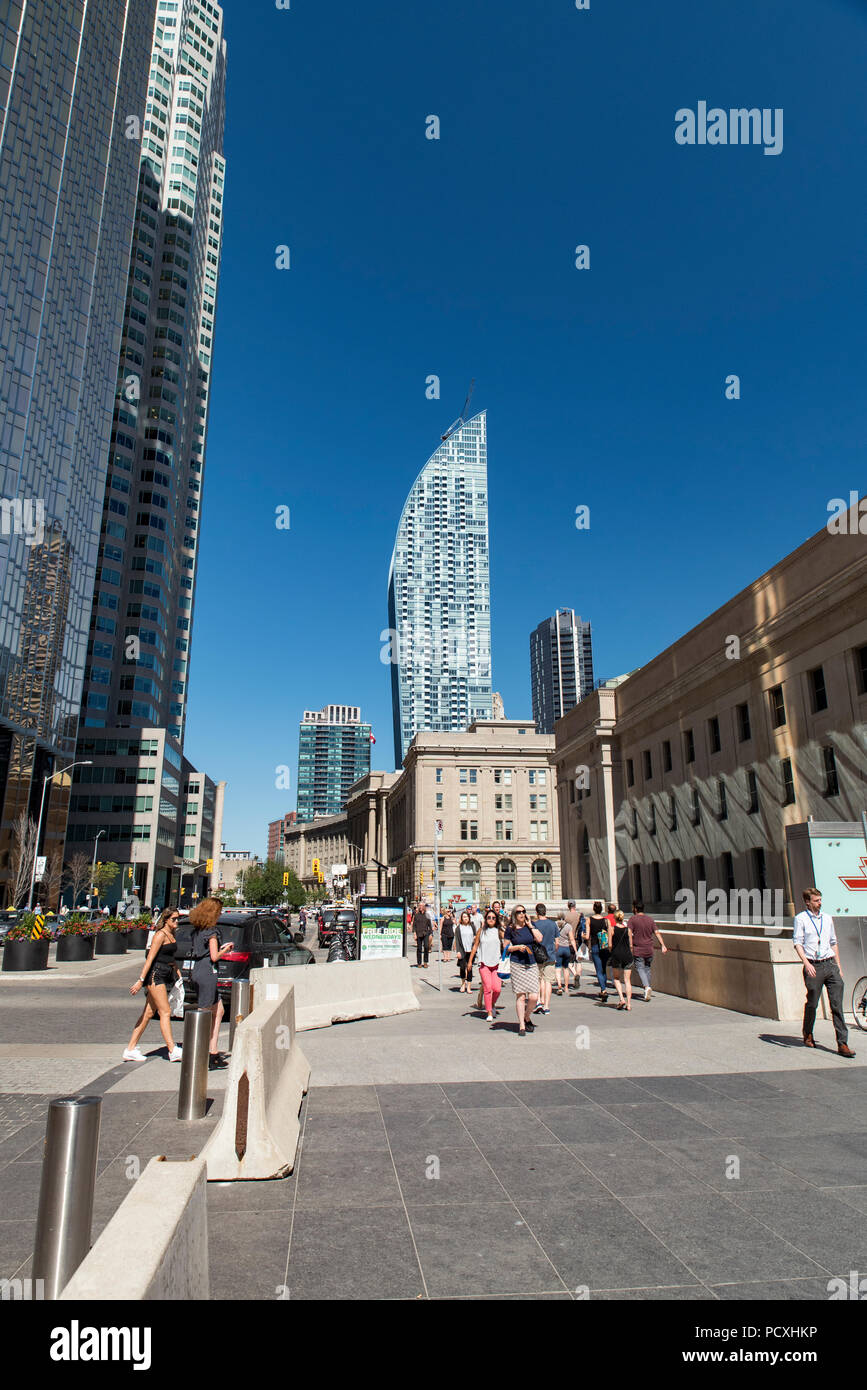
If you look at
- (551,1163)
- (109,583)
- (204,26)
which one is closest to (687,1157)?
(551,1163)

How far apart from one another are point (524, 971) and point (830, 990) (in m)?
4.25

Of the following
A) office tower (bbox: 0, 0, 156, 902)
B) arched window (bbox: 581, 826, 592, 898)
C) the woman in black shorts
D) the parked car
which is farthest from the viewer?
office tower (bbox: 0, 0, 156, 902)

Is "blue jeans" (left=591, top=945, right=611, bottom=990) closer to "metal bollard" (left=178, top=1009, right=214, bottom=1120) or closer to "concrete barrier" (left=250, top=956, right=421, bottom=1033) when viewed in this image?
"concrete barrier" (left=250, top=956, right=421, bottom=1033)

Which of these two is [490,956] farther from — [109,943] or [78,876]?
[78,876]

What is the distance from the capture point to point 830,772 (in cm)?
3322

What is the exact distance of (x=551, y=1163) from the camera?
5992 millimetres

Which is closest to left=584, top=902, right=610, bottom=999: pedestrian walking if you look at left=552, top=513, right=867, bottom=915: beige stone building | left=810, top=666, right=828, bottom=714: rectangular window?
left=552, top=513, right=867, bottom=915: beige stone building

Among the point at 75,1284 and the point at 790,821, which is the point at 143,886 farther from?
the point at 75,1284

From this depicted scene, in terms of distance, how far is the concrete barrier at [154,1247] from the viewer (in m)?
2.19

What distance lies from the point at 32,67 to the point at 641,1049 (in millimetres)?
86317

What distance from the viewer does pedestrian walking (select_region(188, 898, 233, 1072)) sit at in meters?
9.37

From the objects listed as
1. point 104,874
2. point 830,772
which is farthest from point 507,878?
point 830,772

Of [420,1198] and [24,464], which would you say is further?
[24,464]

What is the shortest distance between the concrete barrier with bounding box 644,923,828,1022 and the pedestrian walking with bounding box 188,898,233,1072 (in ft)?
28.3
